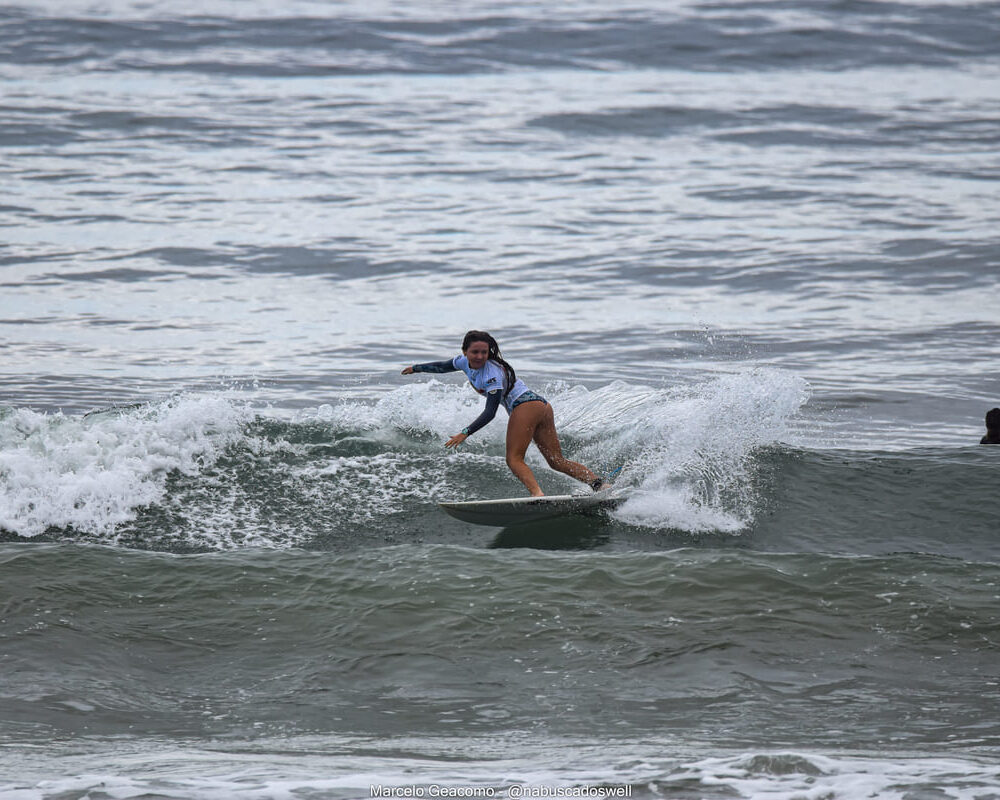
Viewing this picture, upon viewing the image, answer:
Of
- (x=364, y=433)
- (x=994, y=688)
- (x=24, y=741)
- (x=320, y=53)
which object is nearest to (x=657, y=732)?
(x=994, y=688)

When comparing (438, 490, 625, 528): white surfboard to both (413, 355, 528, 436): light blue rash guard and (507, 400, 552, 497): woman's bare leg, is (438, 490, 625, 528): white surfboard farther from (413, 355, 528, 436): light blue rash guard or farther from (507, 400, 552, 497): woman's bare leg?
(413, 355, 528, 436): light blue rash guard

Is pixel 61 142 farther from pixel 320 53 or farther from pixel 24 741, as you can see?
pixel 24 741

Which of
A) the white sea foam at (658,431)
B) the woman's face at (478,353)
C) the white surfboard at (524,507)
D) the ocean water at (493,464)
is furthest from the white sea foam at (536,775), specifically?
the woman's face at (478,353)

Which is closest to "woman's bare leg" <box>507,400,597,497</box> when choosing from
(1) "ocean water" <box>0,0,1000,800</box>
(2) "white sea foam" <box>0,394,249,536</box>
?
(1) "ocean water" <box>0,0,1000,800</box>

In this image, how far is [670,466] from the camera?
37.0ft

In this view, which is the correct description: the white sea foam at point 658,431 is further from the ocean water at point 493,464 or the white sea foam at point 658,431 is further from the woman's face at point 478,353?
the woman's face at point 478,353

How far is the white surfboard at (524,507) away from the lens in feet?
34.2

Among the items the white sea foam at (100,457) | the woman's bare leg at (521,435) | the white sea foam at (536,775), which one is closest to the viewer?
the white sea foam at (536,775)

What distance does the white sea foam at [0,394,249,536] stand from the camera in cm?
1071

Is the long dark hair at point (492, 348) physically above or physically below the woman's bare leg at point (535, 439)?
above

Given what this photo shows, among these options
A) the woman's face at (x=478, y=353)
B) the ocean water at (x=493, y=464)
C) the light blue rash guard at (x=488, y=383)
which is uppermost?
the woman's face at (x=478, y=353)

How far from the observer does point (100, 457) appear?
11.6 meters

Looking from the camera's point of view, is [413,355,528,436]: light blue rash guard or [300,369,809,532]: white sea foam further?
[300,369,809,532]: white sea foam

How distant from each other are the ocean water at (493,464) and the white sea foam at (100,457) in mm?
41
